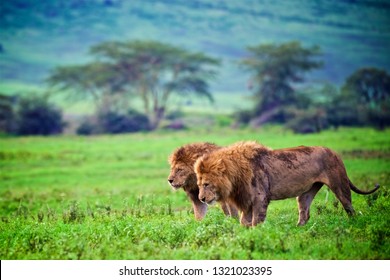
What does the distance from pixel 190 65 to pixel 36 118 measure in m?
12.6

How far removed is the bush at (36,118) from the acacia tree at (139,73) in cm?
496

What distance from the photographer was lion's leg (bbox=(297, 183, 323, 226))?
11086 millimetres

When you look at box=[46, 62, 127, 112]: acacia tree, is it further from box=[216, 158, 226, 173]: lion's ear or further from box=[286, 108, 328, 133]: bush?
box=[216, 158, 226, 173]: lion's ear

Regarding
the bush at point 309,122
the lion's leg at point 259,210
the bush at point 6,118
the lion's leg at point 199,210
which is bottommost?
the bush at point 6,118

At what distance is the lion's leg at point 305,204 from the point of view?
436 inches

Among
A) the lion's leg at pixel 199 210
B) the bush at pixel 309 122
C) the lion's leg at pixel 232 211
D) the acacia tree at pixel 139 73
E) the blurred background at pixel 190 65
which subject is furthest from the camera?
the acacia tree at pixel 139 73

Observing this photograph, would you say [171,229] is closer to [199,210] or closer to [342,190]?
[199,210]

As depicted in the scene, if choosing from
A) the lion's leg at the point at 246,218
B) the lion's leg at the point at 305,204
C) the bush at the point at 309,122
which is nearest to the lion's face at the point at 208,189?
the lion's leg at the point at 246,218

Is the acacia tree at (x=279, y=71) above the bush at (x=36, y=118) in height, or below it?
above

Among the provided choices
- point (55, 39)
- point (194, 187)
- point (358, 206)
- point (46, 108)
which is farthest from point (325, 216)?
point (55, 39)

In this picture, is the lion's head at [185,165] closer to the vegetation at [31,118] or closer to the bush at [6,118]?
the vegetation at [31,118]

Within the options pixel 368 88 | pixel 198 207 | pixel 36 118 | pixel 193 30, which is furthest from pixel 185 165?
pixel 193 30

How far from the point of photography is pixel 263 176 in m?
10.6
